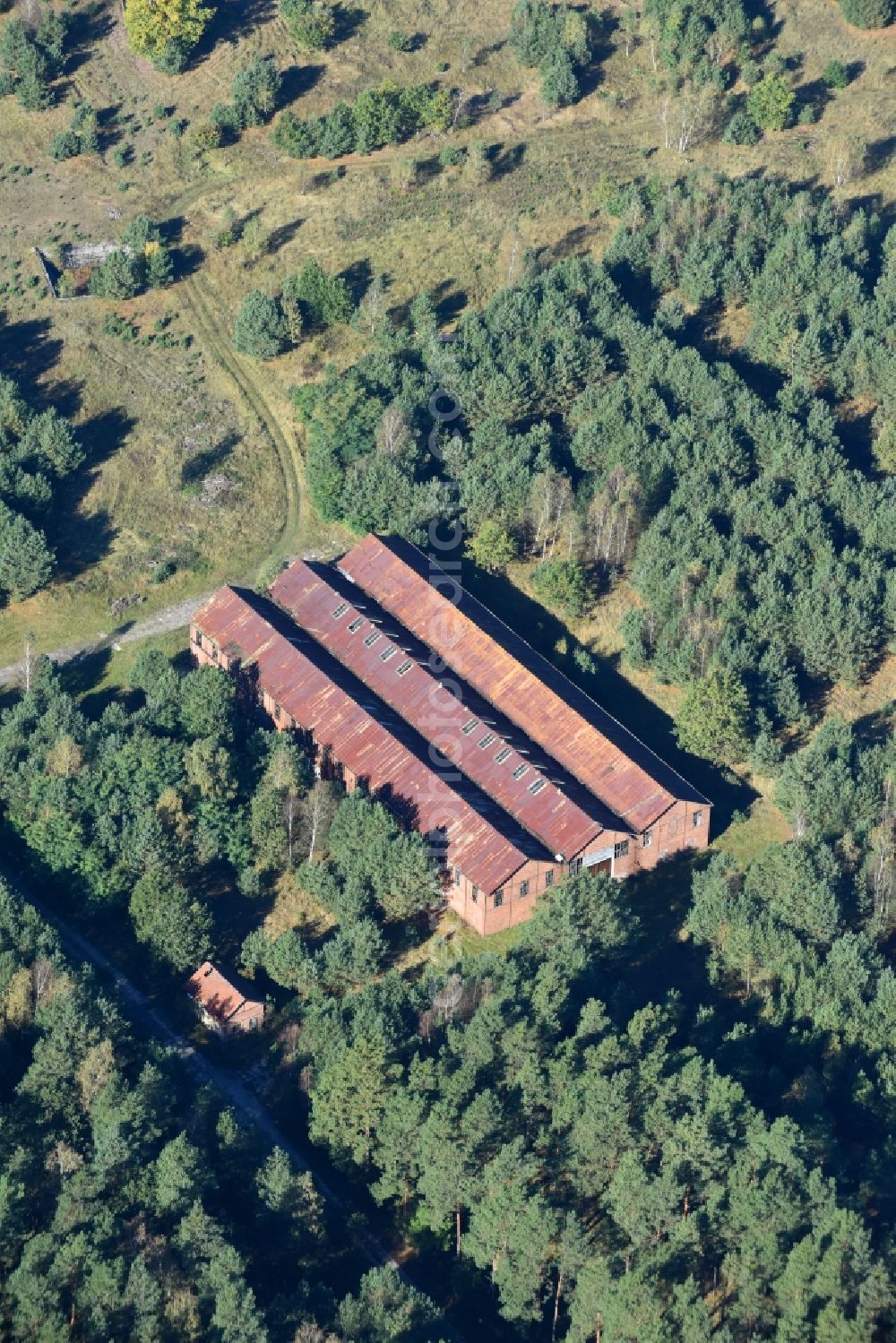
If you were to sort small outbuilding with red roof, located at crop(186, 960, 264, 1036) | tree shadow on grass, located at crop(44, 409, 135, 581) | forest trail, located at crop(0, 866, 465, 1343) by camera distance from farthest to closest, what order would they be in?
tree shadow on grass, located at crop(44, 409, 135, 581), small outbuilding with red roof, located at crop(186, 960, 264, 1036), forest trail, located at crop(0, 866, 465, 1343)

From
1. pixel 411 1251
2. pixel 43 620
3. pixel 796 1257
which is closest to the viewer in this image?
pixel 796 1257

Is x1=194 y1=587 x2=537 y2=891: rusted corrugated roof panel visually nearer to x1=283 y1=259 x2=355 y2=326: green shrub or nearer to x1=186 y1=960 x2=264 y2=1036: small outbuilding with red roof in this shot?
x1=186 y1=960 x2=264 y2=1036: small outbuilding with red roof

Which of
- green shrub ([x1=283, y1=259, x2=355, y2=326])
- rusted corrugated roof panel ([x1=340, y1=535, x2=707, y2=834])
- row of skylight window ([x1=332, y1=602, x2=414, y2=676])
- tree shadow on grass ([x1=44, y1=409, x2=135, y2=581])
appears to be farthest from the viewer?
green shrub ([x1=283, y1=259, x2=355, y2=326])

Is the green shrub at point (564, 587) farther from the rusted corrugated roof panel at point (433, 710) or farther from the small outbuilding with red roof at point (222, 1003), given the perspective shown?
the small outbuilding with red roof at point (222, 1003)

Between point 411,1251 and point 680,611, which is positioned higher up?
point 680,611

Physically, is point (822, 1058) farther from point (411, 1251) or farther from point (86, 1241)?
point (86, 1241)

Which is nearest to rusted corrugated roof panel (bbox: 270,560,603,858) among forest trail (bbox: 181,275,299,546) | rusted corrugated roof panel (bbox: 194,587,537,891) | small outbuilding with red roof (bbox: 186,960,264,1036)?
rusted corrugated roof panel (bbox: 194,587,537,891)

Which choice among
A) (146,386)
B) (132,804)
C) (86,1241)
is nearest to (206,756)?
(132,804)
